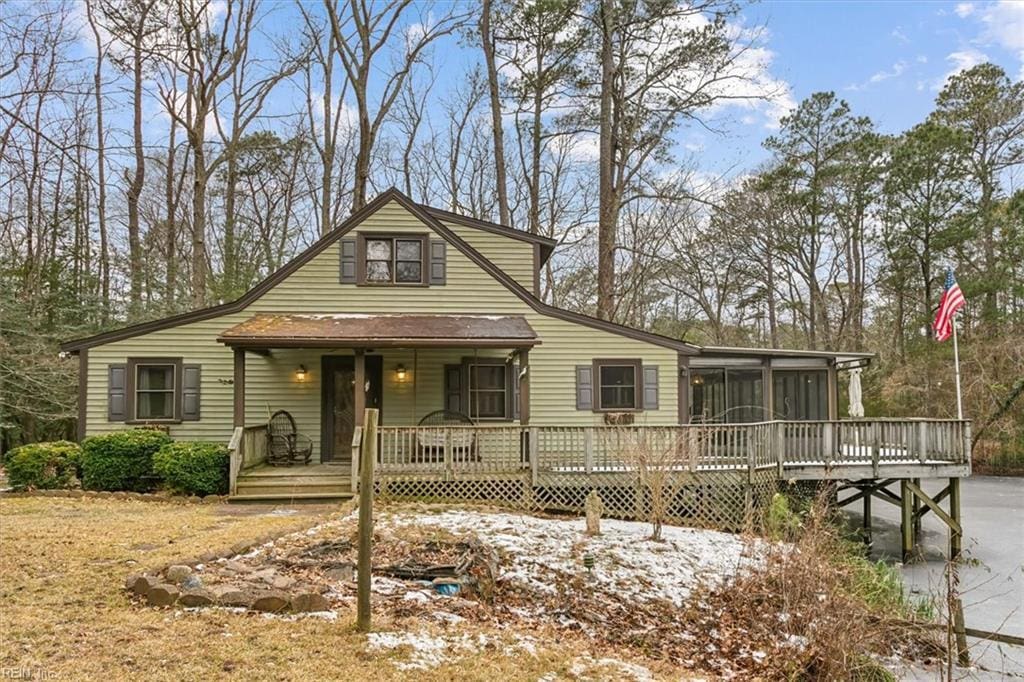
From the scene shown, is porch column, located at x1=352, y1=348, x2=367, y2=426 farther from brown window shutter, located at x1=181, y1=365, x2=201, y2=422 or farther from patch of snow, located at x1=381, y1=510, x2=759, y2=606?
brown window shutter, located at x1=181, y1=365, x2=201, y2=422

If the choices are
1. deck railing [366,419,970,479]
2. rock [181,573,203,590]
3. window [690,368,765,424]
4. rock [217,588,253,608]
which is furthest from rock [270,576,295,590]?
window [690,368,765,424]

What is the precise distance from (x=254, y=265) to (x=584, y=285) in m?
13.8

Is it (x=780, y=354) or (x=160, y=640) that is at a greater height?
(x=780, y=354)

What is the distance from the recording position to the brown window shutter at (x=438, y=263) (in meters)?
13.8

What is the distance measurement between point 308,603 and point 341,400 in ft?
28.2

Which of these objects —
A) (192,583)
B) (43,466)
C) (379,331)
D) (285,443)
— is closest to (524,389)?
(379,331)

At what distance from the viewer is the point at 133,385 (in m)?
12.9

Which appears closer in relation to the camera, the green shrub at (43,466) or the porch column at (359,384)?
the porch column at (359,384)

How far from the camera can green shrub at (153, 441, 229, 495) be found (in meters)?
11.1

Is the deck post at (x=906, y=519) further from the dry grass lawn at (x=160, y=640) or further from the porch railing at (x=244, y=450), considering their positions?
the porch railing at (x=244, y=450)

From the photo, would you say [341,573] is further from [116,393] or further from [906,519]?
[906,519]

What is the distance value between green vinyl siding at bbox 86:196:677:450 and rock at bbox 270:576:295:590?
25.1 feet

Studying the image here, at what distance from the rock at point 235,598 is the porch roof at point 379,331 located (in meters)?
6.41

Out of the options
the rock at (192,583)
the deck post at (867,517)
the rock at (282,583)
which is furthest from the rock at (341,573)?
the deck post at (867,517)
